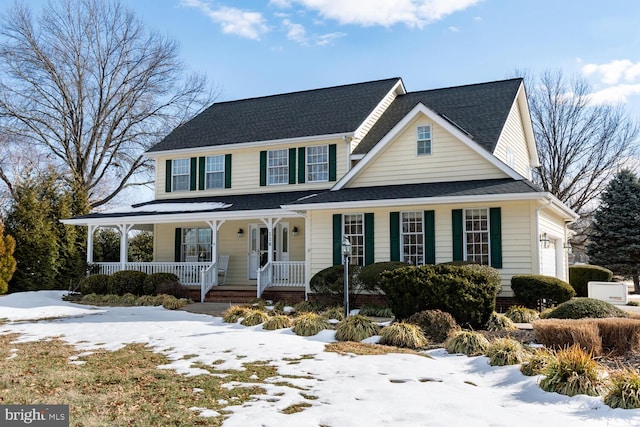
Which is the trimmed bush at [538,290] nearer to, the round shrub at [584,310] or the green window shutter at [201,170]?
the round shrub at [584,310]

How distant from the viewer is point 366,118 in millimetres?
19656

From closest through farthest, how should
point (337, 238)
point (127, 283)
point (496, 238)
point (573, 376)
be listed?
point (573, 376) < point (496, 238) < point (337, 238) < point (127, 283)

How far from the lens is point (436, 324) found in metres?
10.2

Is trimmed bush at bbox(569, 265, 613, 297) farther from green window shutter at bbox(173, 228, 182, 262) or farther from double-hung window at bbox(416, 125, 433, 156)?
green window shutter at bbox(173, 228, 182, 262)

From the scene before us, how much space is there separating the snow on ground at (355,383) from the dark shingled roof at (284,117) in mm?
9904

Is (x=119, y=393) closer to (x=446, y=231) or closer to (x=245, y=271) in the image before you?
(x=446, y=231)

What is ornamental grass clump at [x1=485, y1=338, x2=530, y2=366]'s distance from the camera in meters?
7.84

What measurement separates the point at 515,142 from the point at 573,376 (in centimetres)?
1466

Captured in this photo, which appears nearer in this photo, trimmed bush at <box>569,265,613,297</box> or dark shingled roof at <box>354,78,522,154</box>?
dark shingled roof at <box>354,78,522,154</box>

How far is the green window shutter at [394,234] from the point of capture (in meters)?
15.5

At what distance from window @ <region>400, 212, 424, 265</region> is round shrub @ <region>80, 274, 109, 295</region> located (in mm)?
10241

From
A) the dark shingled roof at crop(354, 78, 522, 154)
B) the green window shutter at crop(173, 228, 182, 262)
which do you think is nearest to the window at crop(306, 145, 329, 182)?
the dark shingled roof at crop(354, 78, 522, 154)

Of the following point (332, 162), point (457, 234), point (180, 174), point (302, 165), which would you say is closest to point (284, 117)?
point (302, 165)

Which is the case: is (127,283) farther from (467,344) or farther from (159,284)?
(467,344)
